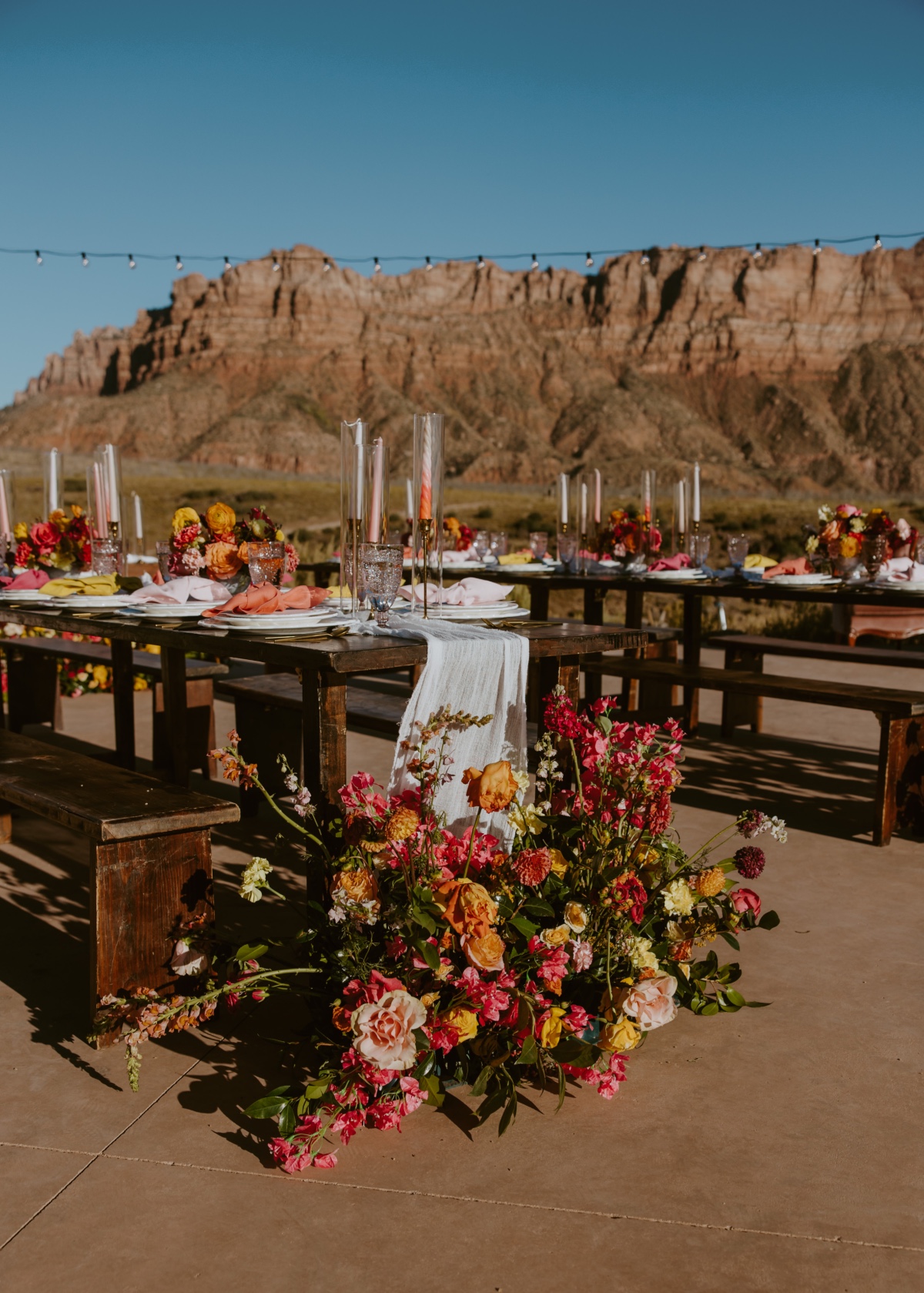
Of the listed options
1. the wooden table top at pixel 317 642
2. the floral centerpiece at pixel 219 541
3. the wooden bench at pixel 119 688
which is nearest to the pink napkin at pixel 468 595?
the wooden table top at pixel 317 642

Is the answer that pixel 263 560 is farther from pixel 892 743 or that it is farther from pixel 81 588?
pixel 892 743

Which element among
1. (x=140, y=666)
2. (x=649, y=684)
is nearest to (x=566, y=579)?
(x=649, y=684)

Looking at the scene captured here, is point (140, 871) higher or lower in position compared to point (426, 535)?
lower

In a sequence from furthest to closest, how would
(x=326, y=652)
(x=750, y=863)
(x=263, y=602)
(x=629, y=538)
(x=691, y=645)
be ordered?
(x=691, y=645), (x=629, y=538), (x=263, y=602), (x=326, y=652), (x=750, y=863)

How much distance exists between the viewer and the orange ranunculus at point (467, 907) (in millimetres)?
1926

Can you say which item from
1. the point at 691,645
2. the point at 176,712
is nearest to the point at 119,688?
the point at 176,712

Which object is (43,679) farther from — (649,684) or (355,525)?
(355,525)

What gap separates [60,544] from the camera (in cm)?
415

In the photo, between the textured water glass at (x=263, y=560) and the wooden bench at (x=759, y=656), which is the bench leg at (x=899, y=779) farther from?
the textured water glass at (x=263, y=560)

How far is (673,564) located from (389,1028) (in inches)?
143

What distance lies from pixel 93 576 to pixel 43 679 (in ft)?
6.85

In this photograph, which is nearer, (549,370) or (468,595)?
(468,595)

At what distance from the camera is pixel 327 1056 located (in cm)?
211

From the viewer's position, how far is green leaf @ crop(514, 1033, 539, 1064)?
1930mm
